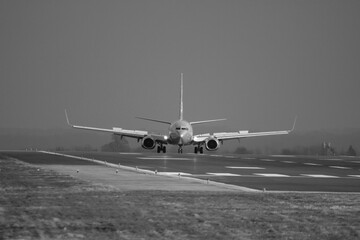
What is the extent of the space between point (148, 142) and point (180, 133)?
5.26 metres

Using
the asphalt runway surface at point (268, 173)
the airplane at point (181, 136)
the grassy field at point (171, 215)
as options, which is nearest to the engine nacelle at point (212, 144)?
the airplane at point (181, 136)

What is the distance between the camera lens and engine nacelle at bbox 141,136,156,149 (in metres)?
79.6

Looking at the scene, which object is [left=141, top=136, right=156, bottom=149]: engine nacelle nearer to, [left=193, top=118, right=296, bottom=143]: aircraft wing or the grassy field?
[left=193, top=118, right=296, bottom=143]: aircraft wing

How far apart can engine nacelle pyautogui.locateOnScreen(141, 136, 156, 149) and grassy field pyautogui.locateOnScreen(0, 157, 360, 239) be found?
196ft

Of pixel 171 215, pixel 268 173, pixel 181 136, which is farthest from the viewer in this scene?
pixel 181 136

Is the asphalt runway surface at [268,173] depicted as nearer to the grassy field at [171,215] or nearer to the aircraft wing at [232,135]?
the grassy field at [171,215]

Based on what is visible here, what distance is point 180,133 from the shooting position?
7575 centimetres

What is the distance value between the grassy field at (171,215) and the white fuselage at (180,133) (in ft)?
184

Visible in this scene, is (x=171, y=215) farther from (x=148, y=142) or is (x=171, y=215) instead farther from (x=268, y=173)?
(x=148, y=142)

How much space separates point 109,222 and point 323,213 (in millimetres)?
4618

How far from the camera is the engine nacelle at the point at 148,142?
261ft

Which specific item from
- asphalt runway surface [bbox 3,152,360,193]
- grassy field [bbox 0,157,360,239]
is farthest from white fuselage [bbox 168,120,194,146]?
grassy field [bbox 0,157,360,239]

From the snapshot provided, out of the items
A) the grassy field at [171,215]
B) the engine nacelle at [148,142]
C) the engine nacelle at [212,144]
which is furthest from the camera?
the engine nacelle at [148,142]

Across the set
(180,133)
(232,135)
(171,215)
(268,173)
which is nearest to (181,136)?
(180,133)
